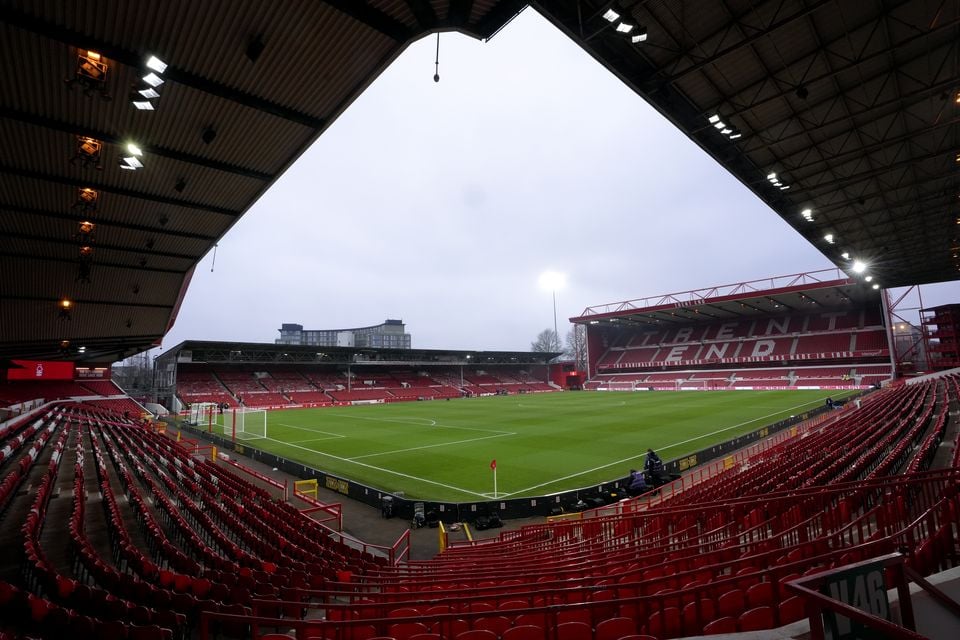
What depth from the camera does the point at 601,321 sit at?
7612 cm

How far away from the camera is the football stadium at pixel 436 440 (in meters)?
4.62

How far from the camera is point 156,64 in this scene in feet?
26.5

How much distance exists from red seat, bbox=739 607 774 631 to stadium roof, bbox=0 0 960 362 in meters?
9.14

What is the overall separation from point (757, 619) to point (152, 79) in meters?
11.7

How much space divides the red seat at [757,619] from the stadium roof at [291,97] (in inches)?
360

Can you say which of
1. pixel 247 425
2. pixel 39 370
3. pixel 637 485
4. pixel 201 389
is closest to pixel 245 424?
pixel 247 425

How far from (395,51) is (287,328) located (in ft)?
609

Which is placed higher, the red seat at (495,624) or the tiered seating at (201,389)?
the tiered seating at (201,389)

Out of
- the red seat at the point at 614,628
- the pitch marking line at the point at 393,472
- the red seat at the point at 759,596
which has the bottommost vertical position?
the pitch marking line at the point at 393,472

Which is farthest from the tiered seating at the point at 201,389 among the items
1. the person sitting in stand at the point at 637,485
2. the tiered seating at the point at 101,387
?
the person sitting in stand at the point at 637,485

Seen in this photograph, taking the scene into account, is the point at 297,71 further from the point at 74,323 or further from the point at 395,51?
the point at 74,323

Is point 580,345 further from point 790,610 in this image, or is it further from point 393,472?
point 790,610

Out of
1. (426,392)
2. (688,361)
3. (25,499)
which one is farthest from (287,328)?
(25,499)

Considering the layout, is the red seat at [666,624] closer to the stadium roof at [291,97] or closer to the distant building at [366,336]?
the stadium roof at [291,97]
